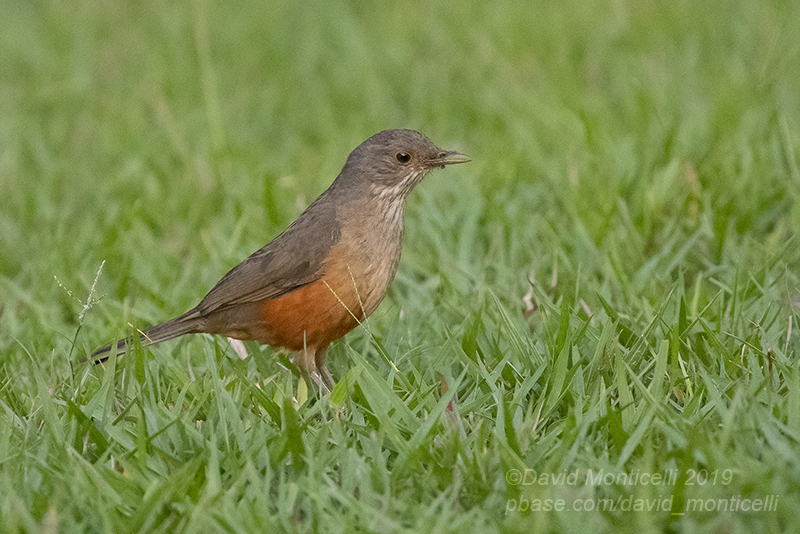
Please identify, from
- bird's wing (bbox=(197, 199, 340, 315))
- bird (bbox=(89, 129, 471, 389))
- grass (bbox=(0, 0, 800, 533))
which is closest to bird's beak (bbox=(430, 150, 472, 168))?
bird (bbox=(89, 129, 471, 389))

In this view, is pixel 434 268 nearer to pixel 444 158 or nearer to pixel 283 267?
pixel 444 158

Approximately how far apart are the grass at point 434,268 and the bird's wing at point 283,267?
31 cm

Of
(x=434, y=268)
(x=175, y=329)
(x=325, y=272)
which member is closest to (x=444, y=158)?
(x=325, y=272)

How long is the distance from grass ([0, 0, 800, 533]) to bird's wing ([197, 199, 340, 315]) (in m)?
0.31

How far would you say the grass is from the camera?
292cm

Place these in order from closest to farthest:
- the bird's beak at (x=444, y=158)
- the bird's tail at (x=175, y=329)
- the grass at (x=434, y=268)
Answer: the grass at (x=434, y=268) < the bird's tail at (x=175, y=329) < the bird's beak at (x=444, y=158)

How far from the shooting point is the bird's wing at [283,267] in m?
4.13

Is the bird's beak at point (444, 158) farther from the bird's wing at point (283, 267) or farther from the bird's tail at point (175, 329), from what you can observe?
the bird's tail at point (175, 329)

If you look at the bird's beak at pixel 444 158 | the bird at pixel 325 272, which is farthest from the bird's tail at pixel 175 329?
the bird's beak at pixel 444 158

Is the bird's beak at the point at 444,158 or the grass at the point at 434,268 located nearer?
the grass at the point at 434,268

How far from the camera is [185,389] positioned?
3525 mm

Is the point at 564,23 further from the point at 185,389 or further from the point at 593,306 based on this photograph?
the point at 185,389

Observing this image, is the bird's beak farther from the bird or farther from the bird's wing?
the bird's wing

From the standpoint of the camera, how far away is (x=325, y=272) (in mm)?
4066
